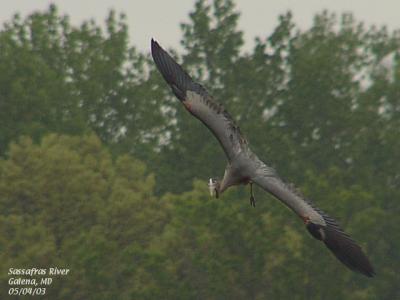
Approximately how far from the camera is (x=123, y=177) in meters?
77.2

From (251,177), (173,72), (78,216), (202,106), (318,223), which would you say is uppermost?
(78,216)

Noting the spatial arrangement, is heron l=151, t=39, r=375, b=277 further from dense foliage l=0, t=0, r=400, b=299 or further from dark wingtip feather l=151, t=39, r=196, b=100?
dense foliage l=0, t=0, r=400, b=299

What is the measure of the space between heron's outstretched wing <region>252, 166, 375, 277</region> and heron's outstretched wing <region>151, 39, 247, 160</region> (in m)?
0.72

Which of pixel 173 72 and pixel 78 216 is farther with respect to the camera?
pixel 78 216

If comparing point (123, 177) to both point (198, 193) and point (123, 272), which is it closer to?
point (198, 193)

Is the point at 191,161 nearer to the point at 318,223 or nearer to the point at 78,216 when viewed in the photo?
the point at 78,216

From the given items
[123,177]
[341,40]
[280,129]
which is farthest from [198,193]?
[341,40]

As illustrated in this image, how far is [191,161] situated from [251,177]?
61.9 metres

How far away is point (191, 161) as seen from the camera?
9019 centimetres

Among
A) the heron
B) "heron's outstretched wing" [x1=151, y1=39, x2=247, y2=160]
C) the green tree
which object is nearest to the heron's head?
the heron

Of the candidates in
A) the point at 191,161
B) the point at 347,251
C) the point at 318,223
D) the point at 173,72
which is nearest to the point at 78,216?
the point at 191,161

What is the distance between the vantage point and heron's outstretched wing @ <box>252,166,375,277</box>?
2748cm

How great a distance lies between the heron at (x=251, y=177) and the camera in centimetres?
2766

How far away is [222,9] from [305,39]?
13205 mm
